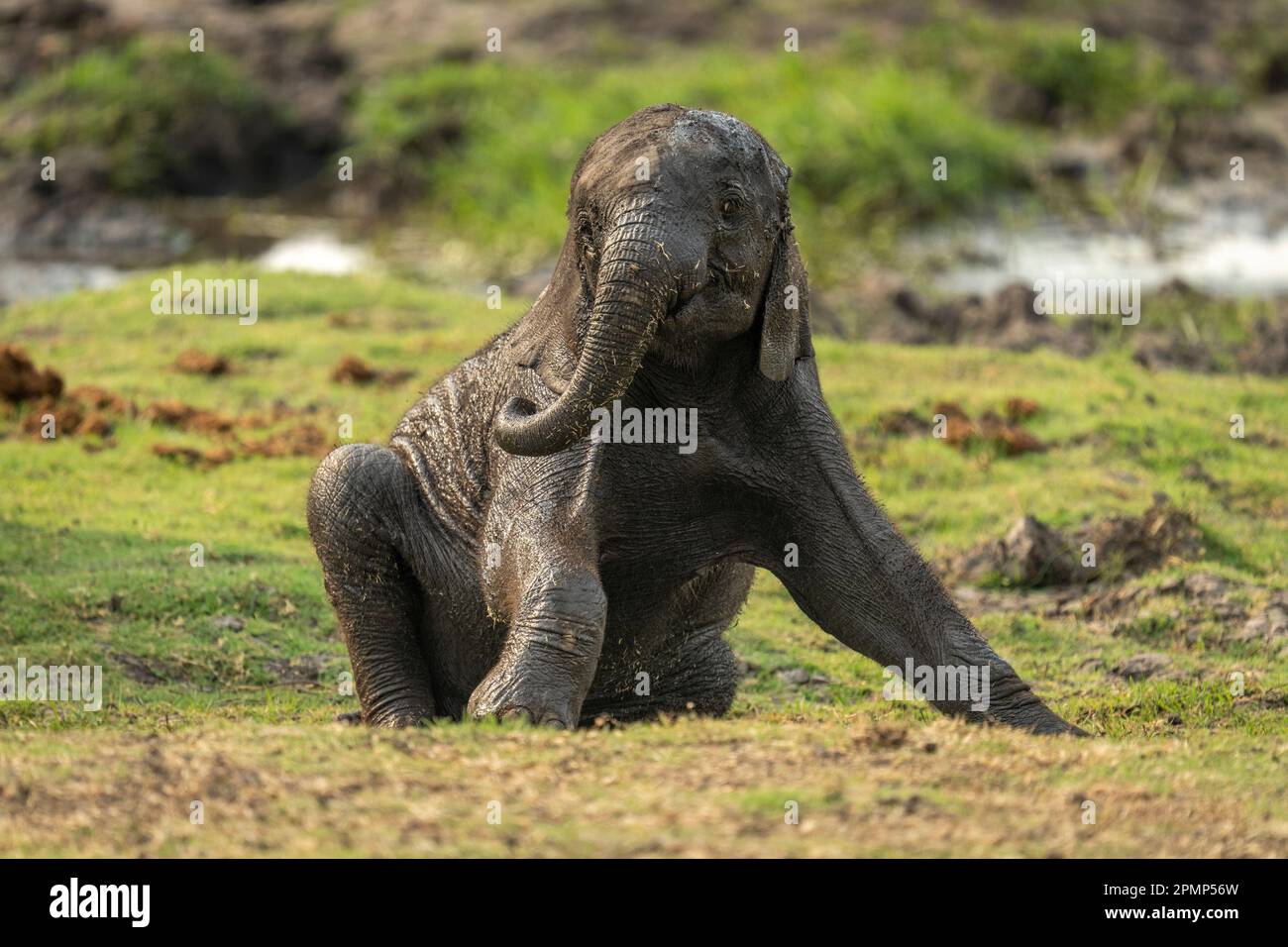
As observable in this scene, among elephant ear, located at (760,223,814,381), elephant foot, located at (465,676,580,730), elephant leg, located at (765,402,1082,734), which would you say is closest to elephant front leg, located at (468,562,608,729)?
elephant foot, located at (465,676,580,730)

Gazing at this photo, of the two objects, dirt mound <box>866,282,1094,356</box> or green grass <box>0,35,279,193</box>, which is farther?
green grass <box>0,35,279,193</box>

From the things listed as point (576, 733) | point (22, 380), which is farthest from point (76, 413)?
point (576, 733)

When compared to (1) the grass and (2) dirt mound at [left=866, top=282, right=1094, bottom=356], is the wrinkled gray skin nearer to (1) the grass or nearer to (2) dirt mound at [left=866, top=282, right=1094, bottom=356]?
(1) the grass

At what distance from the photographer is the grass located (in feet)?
20.5

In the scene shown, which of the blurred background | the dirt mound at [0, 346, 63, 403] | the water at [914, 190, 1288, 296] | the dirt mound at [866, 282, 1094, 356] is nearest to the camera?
the dirt mound at [0, 346, 63, 403]

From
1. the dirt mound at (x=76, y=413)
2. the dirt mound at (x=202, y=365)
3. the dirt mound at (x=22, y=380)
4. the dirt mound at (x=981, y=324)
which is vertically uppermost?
the dirt mound at (x=981, y=324)

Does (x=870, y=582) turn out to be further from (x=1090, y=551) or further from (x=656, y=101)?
(x=656, y=101)

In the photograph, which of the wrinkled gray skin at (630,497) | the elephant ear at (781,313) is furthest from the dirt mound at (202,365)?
the elephant ear at (781,313)

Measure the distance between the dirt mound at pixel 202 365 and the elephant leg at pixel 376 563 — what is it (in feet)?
25.0

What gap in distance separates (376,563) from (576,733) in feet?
6.03

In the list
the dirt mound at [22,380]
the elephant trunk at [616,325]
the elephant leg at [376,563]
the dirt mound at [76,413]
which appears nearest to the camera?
the elephant trunk at [616,325]

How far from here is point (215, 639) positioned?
35.2ft

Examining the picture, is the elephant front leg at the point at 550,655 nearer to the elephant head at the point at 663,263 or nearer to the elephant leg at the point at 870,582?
the elephant head at the point at 663,263

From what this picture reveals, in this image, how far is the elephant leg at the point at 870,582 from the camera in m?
8.06
